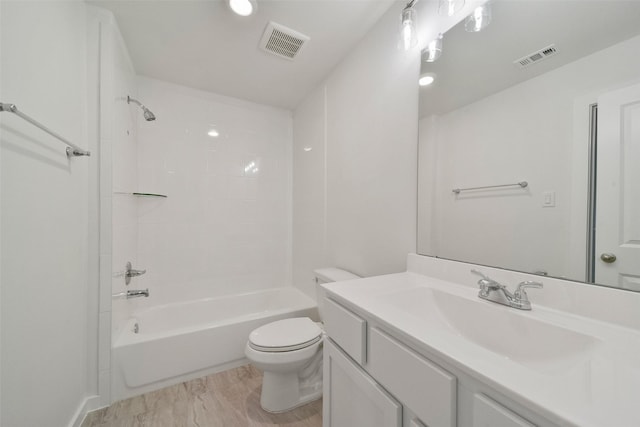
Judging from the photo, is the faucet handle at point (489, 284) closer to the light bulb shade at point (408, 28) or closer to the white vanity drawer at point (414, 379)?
the white vanity drawer at point (414, 379)

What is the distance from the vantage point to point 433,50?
113 centimetres

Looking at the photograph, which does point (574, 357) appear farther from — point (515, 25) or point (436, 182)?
point (515, 25)

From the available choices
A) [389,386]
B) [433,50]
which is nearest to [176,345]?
[389,386]

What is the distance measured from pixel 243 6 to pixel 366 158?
1.11 meters

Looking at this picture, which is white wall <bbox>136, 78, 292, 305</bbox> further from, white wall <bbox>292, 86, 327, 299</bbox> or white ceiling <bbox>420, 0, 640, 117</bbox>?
white ceiling <bbox>420, 0, 640, 117</bbox>

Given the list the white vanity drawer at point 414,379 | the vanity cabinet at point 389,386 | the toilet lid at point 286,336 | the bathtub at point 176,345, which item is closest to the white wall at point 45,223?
the bathtub at point 176,345

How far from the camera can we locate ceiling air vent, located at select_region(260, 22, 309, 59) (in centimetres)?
147

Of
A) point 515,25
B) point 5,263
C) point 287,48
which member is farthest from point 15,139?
point 515,25

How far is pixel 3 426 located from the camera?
0.74 meters

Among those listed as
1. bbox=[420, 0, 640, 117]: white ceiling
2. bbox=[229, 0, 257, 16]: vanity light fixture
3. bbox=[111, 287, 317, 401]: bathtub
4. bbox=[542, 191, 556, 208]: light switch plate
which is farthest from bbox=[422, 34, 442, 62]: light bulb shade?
bbox=[111, 287, 317, 401]: bathtub

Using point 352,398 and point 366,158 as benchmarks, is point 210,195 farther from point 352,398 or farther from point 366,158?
point 352,398

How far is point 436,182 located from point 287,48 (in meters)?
1.40

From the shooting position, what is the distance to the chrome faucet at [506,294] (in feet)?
2.35

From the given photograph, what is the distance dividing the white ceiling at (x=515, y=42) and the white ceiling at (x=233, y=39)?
60cm
